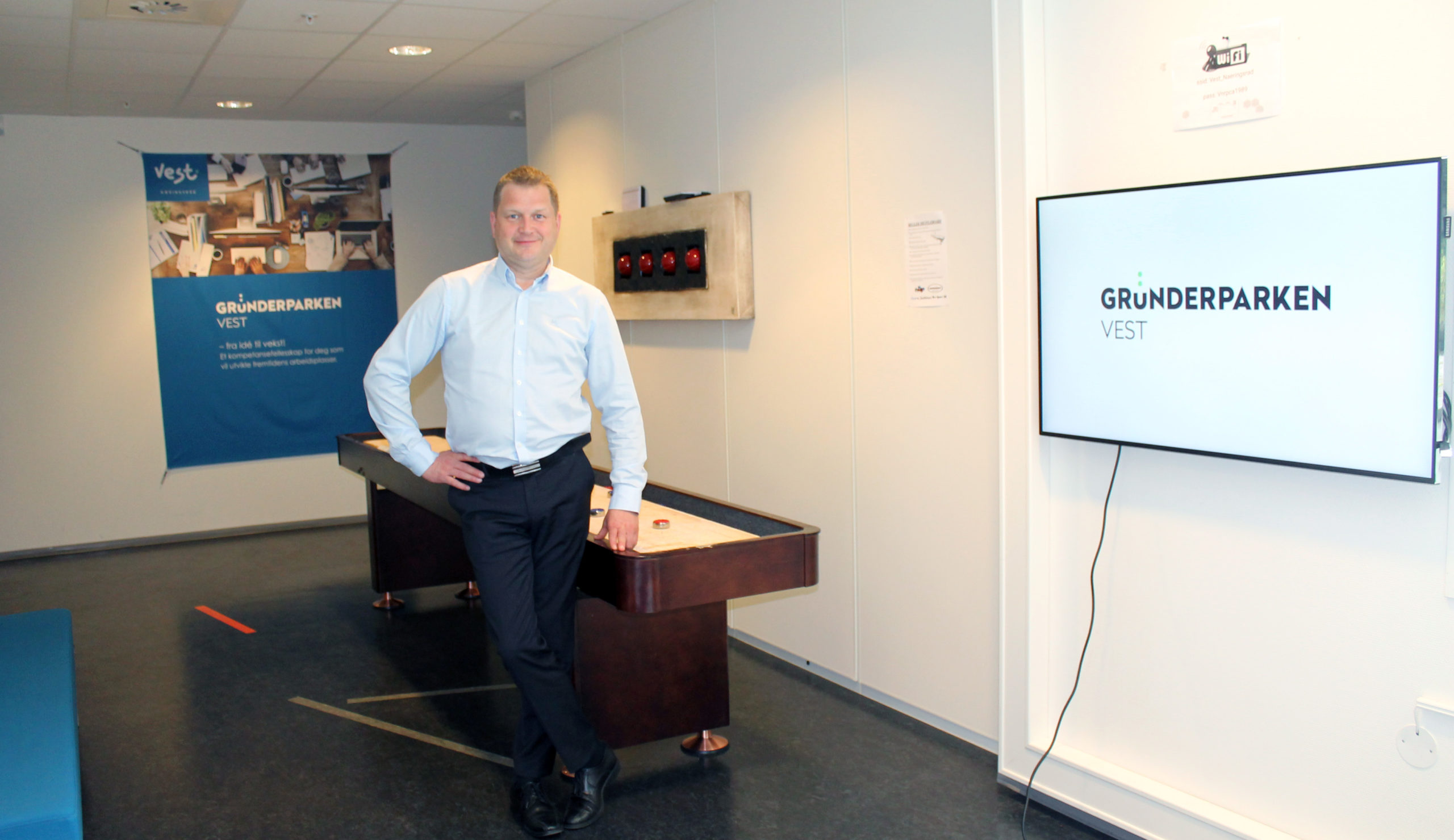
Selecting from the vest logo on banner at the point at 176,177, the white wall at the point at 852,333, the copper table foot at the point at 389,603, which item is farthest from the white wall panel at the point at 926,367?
the vest logo on banner at the point at 176,177

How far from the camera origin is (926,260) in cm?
339

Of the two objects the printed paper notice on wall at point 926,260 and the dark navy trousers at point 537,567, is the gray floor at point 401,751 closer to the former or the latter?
the dark navy trousers at point 537,567

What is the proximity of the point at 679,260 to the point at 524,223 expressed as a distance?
1.89 metres

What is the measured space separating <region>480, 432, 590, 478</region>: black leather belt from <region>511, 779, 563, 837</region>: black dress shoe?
2.98 ft

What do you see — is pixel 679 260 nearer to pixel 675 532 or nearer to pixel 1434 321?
pixel 675 532

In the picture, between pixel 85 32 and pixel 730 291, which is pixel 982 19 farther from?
pixel 85 32

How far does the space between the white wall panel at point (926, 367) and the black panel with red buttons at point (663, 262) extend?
93 centimetres

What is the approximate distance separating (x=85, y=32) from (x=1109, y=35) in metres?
4.40

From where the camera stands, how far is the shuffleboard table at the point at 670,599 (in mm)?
2684

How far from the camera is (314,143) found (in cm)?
719

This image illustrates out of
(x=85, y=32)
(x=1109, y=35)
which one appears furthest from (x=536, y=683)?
(x=85, y=32)

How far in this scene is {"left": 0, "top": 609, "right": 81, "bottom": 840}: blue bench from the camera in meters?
2.07

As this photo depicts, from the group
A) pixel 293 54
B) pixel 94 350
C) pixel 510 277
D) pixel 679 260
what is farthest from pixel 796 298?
pixel 94 350

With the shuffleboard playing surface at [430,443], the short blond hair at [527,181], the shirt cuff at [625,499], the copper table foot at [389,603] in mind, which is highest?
the short blond hair at [527,181]
